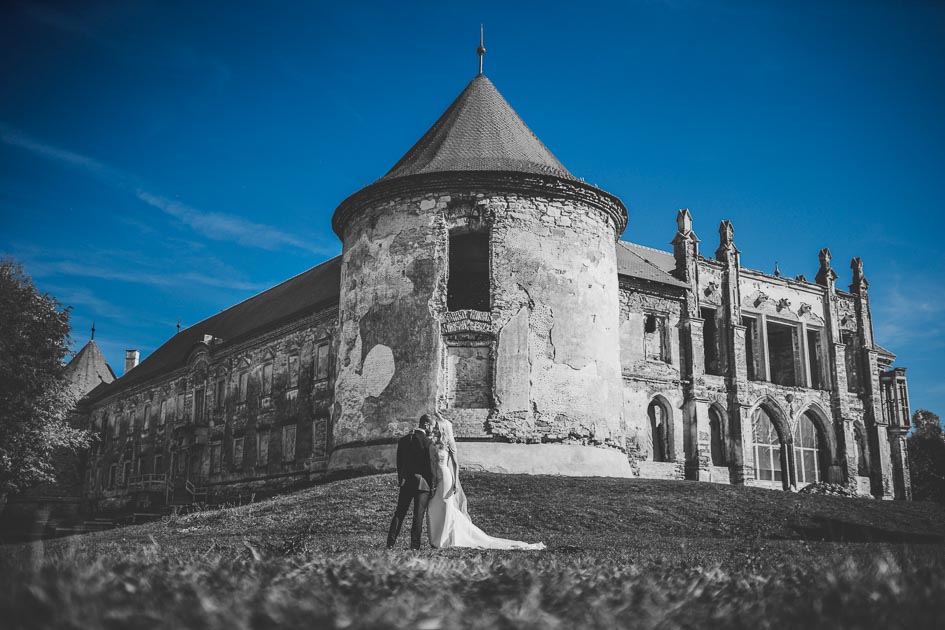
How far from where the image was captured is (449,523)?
10523 mm

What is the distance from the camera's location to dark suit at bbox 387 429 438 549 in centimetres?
1009

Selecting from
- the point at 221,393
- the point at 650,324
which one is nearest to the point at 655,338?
the point at 650,324

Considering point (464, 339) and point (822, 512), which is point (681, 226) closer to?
point (464, 339)

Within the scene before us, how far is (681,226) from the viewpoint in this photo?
3312 centimetres

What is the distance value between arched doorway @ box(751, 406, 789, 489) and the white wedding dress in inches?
928

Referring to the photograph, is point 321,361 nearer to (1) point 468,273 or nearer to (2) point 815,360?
(1) point 468,273

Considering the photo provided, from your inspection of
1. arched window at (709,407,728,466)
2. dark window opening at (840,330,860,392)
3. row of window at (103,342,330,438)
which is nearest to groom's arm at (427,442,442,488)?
row of window at (103,342,330,438)

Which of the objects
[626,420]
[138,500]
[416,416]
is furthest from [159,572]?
[138,500]

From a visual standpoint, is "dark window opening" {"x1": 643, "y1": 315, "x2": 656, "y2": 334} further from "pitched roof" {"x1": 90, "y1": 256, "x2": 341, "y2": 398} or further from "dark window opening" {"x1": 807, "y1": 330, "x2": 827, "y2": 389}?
"pitched roof" {"x1": 90, "y1": 256, "x2": 341, "y2": 398}

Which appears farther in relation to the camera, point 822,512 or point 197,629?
point 822,512

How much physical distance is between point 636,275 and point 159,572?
27302 mm

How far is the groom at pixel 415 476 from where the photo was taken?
1009 centimetres

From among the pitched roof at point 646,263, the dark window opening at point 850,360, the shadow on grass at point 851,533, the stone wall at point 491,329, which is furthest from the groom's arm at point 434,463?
the dark window opening at point 850,360

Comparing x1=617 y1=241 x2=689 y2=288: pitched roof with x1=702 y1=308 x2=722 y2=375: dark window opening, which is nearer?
x1=617 y1=241 x2=689 y2=288: pitched roof
